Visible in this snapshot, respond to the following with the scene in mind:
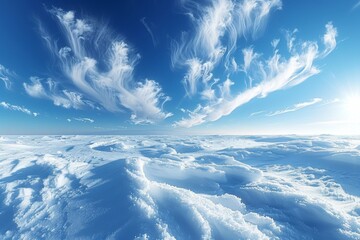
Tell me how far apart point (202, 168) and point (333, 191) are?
8326mm

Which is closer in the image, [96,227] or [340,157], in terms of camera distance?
[96,227]

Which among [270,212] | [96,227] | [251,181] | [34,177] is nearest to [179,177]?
[251,181]

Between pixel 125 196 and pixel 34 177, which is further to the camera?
pixel 34 177

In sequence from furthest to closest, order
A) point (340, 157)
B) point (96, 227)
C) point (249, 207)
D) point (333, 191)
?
point (340, 157)
point (333, 191)
point (249, 207)
point (96, 227)

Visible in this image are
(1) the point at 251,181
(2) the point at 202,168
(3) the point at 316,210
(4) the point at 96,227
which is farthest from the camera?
(2) the point at 202,168

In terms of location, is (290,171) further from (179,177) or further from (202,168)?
(179,177)

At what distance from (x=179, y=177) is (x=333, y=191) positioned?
958 centimetres

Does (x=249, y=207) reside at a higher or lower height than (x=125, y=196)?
lower

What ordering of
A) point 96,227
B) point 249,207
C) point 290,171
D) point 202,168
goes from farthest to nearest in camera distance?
point 290,171, point 202,168, point 249,207, point 96,227

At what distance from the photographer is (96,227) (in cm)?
602

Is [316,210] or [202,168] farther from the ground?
[202,168]

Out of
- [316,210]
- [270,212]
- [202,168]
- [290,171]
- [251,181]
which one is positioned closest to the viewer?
[316,210]

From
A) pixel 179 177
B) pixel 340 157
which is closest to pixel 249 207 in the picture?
pixel 179 177

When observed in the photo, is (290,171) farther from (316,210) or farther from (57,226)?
(57,226)
